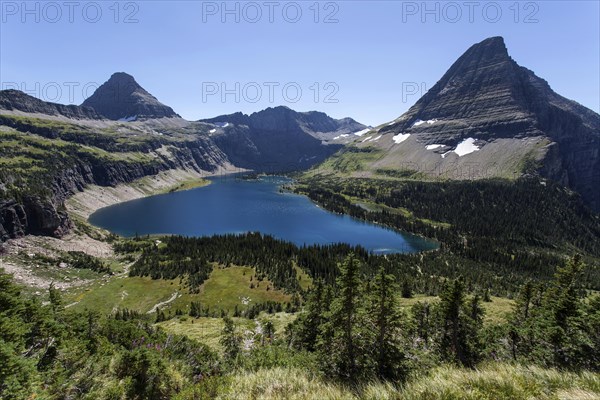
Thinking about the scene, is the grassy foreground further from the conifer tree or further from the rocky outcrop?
the rocky outcrop

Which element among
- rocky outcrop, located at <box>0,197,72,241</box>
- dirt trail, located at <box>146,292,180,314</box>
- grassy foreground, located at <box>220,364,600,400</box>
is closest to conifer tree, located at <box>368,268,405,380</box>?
grassy foreground, located at <box>220,364,600,400</box>

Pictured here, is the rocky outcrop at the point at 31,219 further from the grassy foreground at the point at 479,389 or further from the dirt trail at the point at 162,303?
the grassy foreground at the point at 479,389

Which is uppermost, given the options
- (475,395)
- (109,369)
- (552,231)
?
(475,395)

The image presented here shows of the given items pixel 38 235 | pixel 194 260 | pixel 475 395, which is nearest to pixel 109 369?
pixel 475 395

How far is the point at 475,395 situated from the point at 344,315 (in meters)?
12.5

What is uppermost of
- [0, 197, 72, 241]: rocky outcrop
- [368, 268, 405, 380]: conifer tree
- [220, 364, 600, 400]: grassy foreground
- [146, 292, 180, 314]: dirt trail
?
[220, 364, 600, 400]: grassy foreground

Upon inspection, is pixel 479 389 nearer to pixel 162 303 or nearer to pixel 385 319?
pixel 385 319

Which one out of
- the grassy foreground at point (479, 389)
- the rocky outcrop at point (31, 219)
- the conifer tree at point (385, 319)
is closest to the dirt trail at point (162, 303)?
the rocky outcrop at point (31, 219)

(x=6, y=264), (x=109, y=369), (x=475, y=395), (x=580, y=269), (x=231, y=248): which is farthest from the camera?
(x=231, y=248)

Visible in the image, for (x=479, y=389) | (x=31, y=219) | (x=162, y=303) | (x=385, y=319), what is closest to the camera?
(x=479, y=389)

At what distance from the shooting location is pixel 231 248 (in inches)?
4998

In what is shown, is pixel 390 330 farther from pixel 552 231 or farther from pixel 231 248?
pixel 552 231

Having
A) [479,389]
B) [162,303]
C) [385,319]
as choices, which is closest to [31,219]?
[162,303]

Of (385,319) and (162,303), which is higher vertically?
(385,319)
